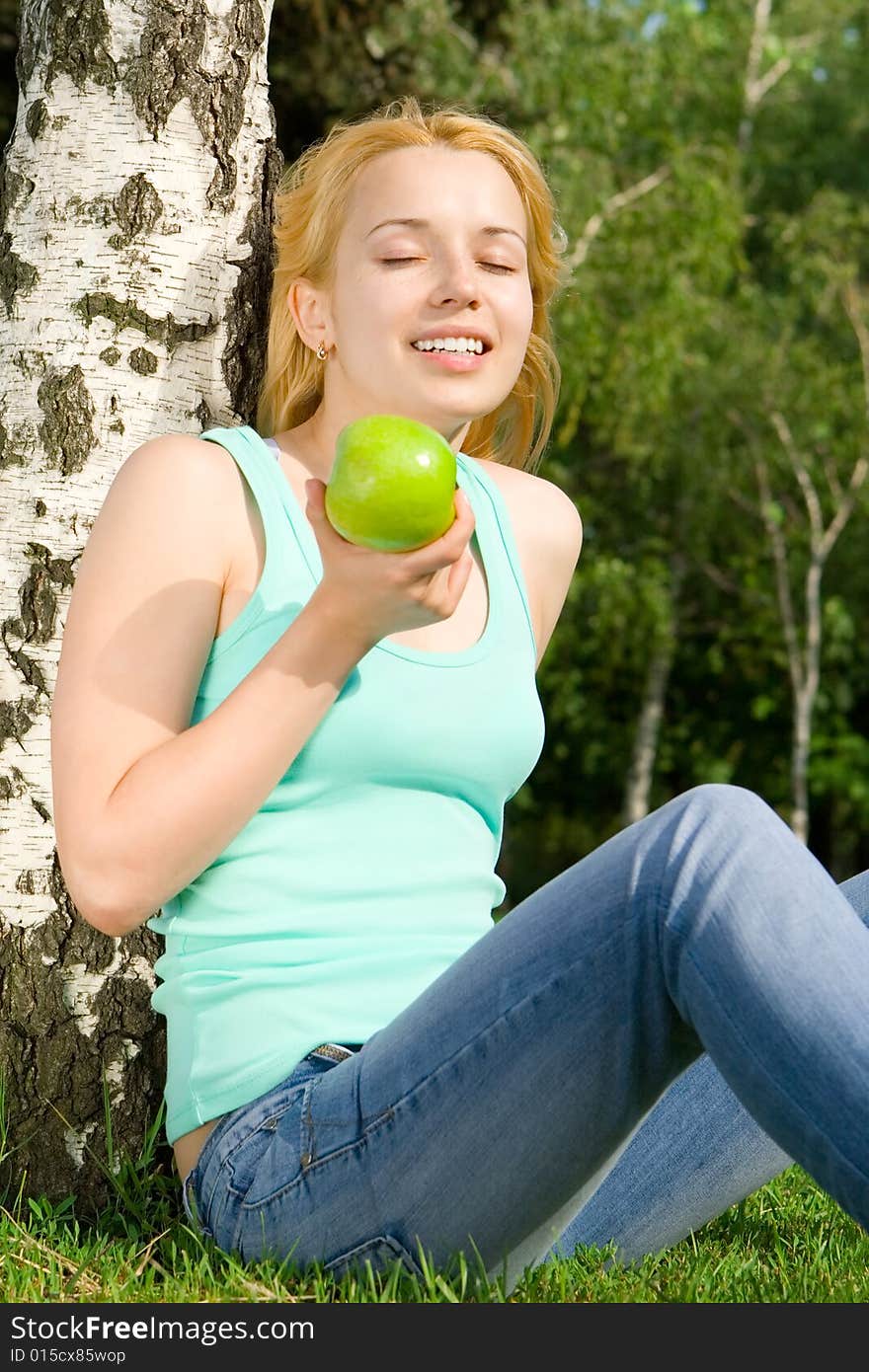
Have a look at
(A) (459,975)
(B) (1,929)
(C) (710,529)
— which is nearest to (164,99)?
(B) (1,929)

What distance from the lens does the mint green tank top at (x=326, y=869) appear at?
1.97 m

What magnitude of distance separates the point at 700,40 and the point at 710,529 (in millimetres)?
5626

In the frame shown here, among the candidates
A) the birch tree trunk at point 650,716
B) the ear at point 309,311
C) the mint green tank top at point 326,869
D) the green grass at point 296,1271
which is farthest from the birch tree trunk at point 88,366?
the birch tree trunk at point 650,716

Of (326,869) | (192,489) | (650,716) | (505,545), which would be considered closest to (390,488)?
(192,489)

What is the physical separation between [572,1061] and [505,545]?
932 mm

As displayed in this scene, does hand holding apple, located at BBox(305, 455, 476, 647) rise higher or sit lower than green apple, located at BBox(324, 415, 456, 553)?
lower

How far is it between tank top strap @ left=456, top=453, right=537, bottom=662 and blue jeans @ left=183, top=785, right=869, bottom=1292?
0.58 metres

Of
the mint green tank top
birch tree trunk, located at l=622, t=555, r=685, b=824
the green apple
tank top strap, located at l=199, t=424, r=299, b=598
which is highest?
the green apple

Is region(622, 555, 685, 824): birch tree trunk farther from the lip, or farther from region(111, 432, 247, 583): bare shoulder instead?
region(111, 432, 247, 583): bare shoulder

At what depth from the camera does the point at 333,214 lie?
7.88ft

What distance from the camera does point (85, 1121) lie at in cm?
246

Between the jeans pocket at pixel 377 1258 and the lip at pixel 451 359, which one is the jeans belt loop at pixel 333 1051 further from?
the lip at pixel 451 359

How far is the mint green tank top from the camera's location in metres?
1.97

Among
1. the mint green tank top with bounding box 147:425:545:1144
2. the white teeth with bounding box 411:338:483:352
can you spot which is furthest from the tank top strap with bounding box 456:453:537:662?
the white teeth with bounding box 411:338:483:352
